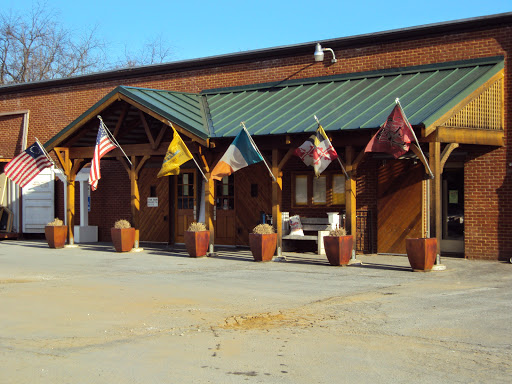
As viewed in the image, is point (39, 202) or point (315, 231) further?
point (39, 202)

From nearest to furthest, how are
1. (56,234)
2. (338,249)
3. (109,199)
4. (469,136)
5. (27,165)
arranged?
(338,249) → (469,136) → (27,165) → (56,234) → (109,199)

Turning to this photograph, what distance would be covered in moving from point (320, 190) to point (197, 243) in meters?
4.07

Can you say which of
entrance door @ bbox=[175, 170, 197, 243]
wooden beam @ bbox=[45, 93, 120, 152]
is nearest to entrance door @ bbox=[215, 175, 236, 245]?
entrance door @ bbox=[175, 170, 197, 243]

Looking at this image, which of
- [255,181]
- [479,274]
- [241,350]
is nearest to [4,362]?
[241,350]

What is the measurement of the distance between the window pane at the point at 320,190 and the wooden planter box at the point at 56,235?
7.81m

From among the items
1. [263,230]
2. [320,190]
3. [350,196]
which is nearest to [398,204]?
[320,190]

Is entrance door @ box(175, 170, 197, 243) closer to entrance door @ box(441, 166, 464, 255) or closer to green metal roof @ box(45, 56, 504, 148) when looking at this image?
green metal roof @ box(45, 56, 504, 148)

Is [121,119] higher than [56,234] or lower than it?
higher

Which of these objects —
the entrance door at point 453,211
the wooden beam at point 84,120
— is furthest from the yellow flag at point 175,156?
the entrance door at point 453,211

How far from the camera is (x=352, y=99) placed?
17.8m

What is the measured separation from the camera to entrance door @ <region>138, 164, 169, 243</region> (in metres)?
22.9

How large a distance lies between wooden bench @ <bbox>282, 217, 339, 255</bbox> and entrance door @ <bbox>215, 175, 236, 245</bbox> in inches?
102

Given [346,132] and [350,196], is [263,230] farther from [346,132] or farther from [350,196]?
[346,132]

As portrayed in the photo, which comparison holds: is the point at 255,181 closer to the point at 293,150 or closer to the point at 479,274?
the point at 293,150
